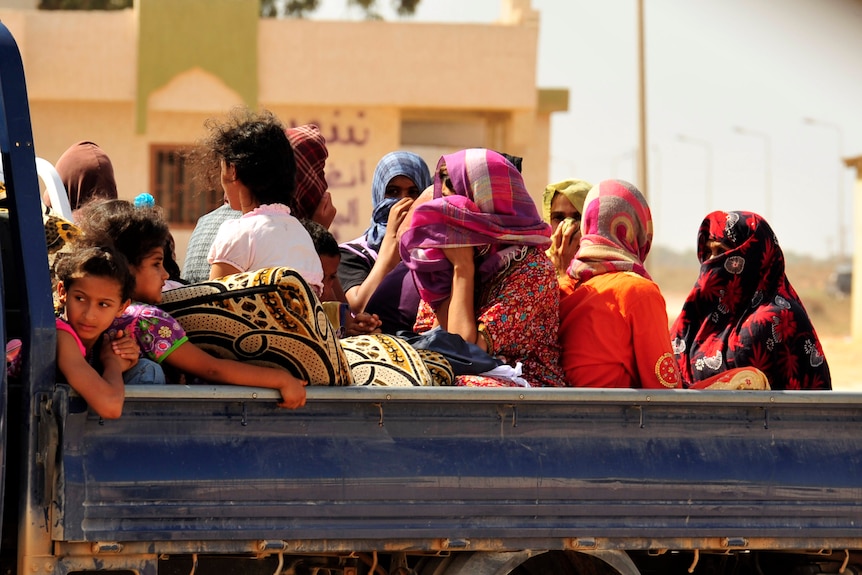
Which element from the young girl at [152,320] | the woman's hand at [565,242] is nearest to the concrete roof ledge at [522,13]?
the woman's hand at [565,242]

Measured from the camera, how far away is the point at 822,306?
44625 mm

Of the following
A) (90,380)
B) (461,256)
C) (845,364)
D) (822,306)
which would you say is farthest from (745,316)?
(822,306)

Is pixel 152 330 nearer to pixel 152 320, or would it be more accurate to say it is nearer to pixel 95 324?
pixel 152 320

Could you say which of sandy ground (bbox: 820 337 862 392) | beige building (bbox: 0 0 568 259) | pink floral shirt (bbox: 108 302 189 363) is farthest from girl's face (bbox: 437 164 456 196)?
sandy ground (bbox: 820 337 862 392)

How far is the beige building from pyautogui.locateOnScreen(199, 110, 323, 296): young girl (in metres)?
12.6

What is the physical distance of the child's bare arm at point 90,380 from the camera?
300 centimetres

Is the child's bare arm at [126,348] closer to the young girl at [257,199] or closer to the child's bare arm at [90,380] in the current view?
the child's bare arm at [90,380]

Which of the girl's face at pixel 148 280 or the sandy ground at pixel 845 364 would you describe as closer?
the girl's face at pixel 148 280

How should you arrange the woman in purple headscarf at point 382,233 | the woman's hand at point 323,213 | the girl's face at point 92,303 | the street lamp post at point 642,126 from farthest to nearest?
the street lamp post at point 642,126 < the woman's hand at point 323,213 < the woman in purple headscarf at point 382,233 < the girl's face at point 92,303

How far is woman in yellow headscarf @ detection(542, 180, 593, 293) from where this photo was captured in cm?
480

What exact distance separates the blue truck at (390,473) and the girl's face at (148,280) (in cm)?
31

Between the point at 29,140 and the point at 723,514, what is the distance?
85.9 inches

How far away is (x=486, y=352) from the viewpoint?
3.89 m

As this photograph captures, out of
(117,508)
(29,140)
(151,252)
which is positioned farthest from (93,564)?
(29,140)
